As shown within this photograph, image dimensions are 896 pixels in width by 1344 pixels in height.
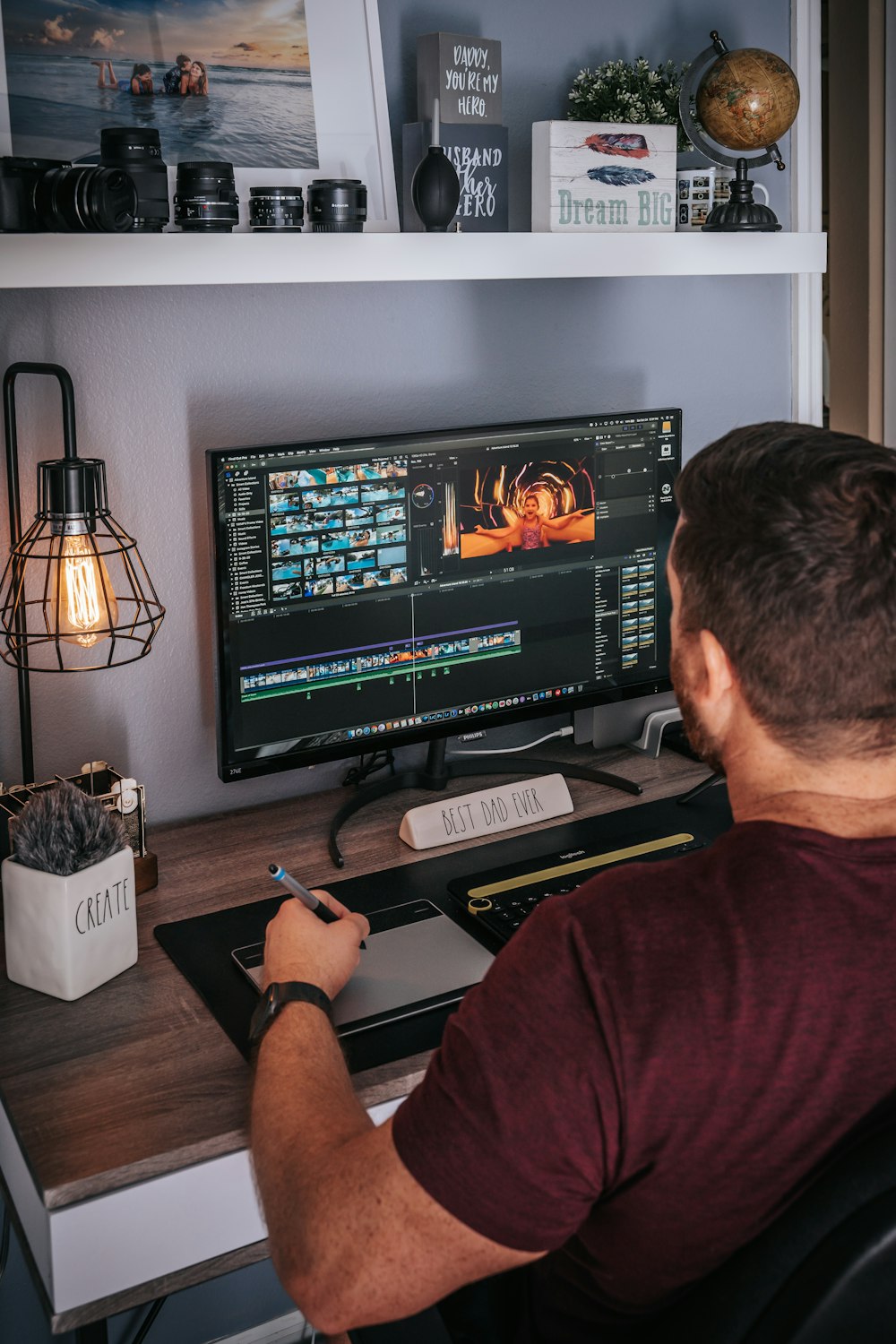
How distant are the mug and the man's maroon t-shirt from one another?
4.22 feet

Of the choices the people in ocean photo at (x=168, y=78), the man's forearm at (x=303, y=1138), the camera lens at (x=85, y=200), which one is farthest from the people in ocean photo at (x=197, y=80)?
the man's forearm at (x=303, y=1138)

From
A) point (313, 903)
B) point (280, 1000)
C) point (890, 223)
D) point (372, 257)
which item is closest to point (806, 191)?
point (890, 223)

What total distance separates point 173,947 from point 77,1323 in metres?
0.41

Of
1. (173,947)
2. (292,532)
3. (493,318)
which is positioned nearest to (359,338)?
(493,318)

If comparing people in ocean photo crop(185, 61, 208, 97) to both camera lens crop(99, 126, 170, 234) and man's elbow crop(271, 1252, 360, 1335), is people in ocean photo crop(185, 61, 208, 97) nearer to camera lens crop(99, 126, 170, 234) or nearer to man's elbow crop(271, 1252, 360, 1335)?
camera lens crop(99, 126, 170, 234)

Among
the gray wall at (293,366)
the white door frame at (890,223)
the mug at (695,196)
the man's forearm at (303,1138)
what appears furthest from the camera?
the white door frame at (890,223)

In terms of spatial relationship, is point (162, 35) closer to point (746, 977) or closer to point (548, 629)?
point (548, 629)

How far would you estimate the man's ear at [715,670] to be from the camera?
93 centimetres

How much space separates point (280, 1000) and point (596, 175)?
1186mm

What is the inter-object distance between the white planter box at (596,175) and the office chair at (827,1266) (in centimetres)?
127

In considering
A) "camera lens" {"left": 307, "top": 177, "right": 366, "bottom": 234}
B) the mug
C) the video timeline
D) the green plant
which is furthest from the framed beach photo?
the video timeline

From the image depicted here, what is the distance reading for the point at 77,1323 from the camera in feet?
3.52

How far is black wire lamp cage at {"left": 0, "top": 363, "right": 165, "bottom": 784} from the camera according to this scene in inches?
53.8

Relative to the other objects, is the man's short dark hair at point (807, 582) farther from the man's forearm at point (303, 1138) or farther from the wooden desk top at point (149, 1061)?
the wooden desk top at point (149, 1061)
